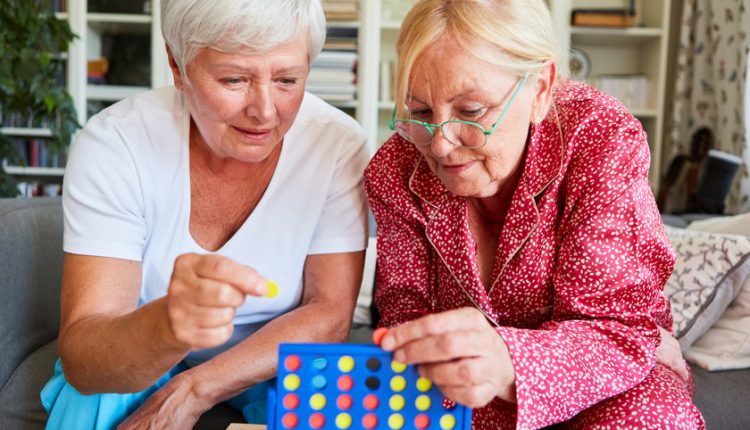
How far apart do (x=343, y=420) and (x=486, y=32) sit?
1.83ft

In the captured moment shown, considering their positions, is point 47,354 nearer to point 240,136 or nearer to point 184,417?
point 184,417

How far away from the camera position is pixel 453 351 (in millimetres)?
838

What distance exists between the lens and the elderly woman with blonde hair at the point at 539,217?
3.38 feet

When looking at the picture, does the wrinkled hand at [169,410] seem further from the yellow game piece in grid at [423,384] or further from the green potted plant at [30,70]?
the green potted plant at [30,70]

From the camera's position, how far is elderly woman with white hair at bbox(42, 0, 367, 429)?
3.71 feet

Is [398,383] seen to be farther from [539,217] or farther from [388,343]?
[539,217]

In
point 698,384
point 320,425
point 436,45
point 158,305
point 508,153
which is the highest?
point 436,45

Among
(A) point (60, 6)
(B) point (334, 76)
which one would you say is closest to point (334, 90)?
(B) point (334, 76)

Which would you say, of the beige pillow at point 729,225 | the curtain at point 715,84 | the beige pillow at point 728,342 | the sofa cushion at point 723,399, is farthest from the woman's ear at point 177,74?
the curtain at point 715,84

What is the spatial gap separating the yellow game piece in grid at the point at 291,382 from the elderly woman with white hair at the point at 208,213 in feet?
0.49

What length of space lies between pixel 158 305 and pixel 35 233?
0.86 m

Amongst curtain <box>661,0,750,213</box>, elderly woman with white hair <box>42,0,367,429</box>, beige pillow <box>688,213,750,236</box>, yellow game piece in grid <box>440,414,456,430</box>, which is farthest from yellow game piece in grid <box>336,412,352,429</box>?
curtain <box>661,0,750,213</box>

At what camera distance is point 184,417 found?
120cm

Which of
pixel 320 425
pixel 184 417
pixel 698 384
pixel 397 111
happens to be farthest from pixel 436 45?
pixel 698 384
